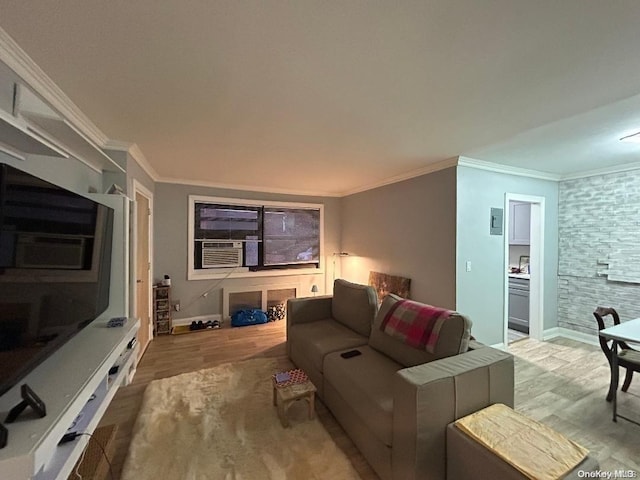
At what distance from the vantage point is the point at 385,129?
2377 millimetres

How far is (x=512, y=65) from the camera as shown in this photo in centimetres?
150

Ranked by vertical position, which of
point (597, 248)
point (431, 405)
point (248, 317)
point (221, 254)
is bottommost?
point (248, 317)

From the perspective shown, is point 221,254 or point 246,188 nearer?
point 221,254

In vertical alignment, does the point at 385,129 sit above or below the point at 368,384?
above

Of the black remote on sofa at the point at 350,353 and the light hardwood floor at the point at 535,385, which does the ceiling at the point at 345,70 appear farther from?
the light hardwood floor at the point at 535,385

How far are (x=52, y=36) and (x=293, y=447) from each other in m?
2.68

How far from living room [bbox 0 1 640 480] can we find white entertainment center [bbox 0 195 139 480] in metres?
0.86

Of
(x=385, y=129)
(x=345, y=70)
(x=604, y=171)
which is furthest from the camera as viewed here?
(x=604, y=171)

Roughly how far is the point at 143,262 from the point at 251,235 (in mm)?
1826

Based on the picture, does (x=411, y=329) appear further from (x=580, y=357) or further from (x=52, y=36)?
(x=580, y=357)

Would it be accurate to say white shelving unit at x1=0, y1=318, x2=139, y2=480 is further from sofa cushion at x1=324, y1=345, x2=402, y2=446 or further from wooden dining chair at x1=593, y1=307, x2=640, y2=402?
wooden dining chair at x1=593, y1=307, x2=640, y2=402

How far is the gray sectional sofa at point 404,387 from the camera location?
1382 mm

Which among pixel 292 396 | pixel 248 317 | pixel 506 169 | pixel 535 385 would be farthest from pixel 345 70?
pixel 248 317

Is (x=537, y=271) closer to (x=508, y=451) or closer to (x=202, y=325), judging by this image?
(x=508, y=451)
